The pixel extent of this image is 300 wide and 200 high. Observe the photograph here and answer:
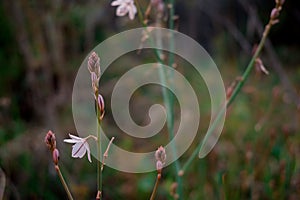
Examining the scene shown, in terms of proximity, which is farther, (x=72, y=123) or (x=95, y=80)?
(x=72, y=123)

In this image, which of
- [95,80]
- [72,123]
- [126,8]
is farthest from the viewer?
[72,123]

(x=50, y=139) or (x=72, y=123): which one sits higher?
(x=50, y=139)

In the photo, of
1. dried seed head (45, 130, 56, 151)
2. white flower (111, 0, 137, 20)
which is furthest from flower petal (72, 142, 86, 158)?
white flower (111, 0, 137, 20)

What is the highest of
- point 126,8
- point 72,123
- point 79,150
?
point 126,8

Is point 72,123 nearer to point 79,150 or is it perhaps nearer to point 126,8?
point 126,8

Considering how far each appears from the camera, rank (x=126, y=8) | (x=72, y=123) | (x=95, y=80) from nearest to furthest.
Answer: (x=95, y=80) < (x=126, y=8) < (x=72, y=123)

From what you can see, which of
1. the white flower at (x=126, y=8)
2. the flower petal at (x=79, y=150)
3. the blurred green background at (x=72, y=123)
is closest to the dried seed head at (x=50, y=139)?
the flower petal at (x=79, y=150)

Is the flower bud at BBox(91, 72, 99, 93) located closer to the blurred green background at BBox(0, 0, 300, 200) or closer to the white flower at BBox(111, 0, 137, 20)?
the white flower at BBox(111, 0, 137, 20)

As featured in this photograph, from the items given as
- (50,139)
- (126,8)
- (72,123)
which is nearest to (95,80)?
(50,139)
